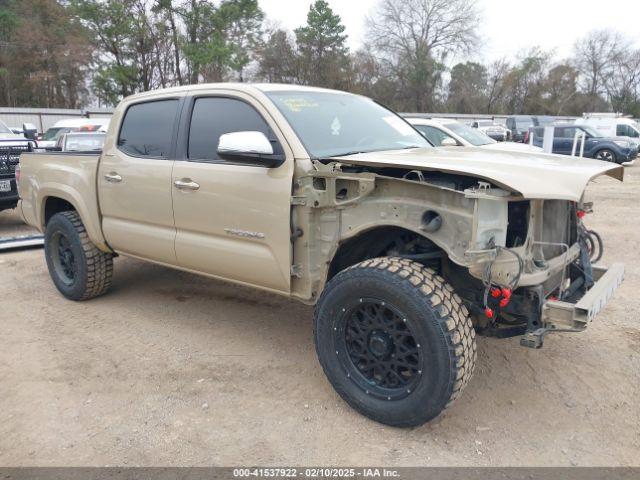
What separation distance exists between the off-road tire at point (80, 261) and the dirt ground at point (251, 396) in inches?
6.1

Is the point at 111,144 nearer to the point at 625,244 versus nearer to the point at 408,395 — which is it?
the point at 408,395

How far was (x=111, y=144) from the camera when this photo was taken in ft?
15.5

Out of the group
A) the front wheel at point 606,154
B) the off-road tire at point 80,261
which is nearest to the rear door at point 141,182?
the off-road tire at point 80,261

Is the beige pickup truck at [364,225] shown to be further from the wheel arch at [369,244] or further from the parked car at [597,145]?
the parked car at [597,145]

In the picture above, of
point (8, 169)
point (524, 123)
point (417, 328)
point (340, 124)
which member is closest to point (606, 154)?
point (524, 123)

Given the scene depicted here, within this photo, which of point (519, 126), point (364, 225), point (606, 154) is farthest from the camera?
point (519, 126)

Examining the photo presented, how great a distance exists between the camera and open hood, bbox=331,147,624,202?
264 cm

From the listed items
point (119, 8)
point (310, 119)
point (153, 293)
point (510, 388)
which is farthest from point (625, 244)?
point (119, 8)

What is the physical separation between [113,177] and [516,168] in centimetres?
323

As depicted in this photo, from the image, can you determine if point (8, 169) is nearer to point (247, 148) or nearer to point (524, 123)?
point (247, 148)

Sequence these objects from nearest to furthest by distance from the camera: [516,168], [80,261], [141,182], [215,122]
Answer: [516,168]
[215,122]
[141,182]
[80,261]

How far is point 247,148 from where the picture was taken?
3.31 metres

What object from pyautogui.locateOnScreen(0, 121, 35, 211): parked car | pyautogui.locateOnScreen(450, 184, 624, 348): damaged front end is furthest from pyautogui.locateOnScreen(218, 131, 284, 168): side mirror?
pyautogui.locateOnScreen(0, 121, 35, 211): parked car

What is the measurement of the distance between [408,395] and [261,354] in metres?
1.46
